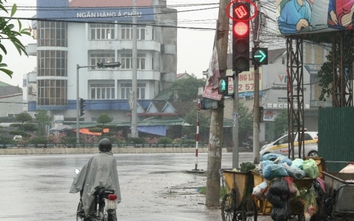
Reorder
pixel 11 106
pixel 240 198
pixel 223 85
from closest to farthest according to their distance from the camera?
pixel 240 198 → pixel 223 85 → pixel 11 106

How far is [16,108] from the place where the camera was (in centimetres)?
12662

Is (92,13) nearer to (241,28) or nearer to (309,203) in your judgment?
(241,28)

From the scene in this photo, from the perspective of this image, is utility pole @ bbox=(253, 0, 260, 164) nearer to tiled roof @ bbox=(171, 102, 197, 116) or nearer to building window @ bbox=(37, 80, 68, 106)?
tiled roof @ bbox=(171, 102, 197, 116)

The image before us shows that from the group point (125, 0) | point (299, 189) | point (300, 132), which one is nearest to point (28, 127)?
point (125, 0)

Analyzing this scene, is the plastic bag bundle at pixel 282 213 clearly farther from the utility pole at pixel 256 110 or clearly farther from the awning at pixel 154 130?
the awning at pixel 154 130

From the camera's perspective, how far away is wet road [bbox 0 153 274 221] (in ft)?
52.9

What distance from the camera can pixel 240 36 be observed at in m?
15.5

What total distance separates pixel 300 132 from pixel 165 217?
561 inches

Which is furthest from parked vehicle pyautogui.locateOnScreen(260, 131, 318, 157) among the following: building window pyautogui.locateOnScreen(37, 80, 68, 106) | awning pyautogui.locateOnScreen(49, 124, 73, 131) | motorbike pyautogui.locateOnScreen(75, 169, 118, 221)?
building window pyautogui.locateOnScreen(37, 80, 68, 106)

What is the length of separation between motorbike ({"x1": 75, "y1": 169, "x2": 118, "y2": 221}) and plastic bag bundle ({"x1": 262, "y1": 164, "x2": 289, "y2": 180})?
242 cm

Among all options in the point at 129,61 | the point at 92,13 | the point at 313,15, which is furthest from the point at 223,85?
the point at 129,61

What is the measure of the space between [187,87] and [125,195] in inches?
3061

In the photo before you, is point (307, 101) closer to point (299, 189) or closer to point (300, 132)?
point (300, 132)

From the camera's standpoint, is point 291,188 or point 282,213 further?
point 291,188
